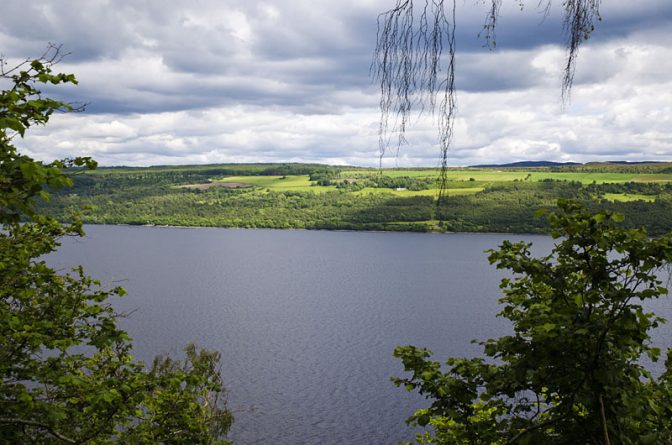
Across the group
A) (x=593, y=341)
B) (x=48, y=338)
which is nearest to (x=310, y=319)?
(x=48, y=338)

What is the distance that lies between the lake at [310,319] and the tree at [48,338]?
1.81 metres

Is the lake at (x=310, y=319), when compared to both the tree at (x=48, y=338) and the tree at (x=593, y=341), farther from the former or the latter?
the tree at (x=593, y=341)

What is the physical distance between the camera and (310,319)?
77688 millimetres

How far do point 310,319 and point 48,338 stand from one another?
69.5 metres

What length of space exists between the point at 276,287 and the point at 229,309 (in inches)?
878

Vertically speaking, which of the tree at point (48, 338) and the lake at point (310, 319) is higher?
the tree at point (48, 338)

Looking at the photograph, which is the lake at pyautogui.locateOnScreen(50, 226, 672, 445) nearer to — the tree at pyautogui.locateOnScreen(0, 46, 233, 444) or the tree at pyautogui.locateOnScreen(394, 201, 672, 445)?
the tree at pyautogui.locateOnScreen(0, 46, 233, 444)

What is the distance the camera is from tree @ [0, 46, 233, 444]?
5477mm

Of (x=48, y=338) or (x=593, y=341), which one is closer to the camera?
(x=593, y=341)

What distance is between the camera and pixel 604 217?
6.06 metres

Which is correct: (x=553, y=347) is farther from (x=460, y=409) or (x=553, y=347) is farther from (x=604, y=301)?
(x=460, y=409)

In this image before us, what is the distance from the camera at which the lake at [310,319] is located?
142 ft

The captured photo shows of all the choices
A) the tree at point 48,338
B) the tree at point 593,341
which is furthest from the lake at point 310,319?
the tree at point 593,341

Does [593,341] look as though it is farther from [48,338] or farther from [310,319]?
[310,319]
